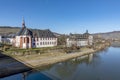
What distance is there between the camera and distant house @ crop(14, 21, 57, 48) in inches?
1752

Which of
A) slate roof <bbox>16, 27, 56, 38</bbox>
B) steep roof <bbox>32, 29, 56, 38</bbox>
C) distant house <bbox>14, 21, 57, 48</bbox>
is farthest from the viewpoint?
steep roof <bbox>32, 29, 56, 38</bbox>

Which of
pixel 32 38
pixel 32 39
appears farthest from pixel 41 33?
pixel 32 39

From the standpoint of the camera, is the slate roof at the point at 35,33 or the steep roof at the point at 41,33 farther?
the steep roof at the point at 41,33

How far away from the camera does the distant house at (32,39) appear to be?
1752 inches

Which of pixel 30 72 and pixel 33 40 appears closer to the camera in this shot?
pixel 30 72

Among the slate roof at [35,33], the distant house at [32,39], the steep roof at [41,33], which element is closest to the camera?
the distant house at [32,39]

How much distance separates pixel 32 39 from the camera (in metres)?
47.9

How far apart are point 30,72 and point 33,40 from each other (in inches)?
1064

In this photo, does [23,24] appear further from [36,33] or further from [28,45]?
[28,45]

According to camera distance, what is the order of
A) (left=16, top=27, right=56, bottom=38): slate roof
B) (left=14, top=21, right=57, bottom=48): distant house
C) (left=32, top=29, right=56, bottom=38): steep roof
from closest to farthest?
(left=14, top=21, right=57, bottom=48): distant house
(left=16, top=27, right=56, bottom=38): slate roof
(left=32, top=29, right=56, bottom=38): steep roof

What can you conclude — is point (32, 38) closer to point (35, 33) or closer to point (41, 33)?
point (35, 33)

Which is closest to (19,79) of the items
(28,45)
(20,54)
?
(20,54)

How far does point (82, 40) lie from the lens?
75875mm

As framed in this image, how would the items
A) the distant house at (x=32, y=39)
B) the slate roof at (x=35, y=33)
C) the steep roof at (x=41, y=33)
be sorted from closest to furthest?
the distant house at (x=32, y=39) < the slate roof at (x=35, y=33) < the steep roof at (x=41, y=33)
